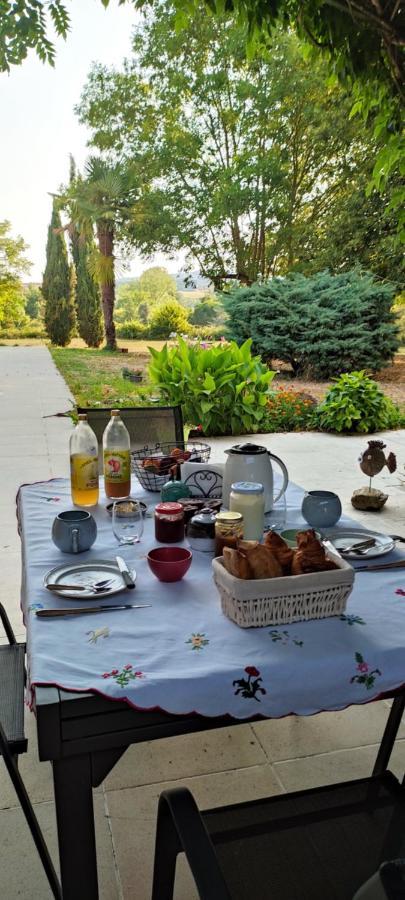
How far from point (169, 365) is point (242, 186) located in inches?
498

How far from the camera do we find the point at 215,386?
6.35 metres

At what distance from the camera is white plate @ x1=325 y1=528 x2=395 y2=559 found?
1.53 meters

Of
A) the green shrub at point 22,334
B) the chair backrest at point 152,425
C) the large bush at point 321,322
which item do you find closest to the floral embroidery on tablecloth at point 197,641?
the chair backrest at point 152,425

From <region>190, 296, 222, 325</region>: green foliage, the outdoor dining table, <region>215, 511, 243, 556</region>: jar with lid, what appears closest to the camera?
the outdoor dining table

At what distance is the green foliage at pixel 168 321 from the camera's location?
22.1m

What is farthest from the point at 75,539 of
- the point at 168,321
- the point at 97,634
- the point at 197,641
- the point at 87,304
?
the point at 87,304

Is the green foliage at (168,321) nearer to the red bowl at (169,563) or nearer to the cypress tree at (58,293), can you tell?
the cypress tree at (58,293)

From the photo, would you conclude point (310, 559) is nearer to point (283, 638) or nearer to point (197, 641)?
point (283, 638)

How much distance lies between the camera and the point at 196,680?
3.42 feet

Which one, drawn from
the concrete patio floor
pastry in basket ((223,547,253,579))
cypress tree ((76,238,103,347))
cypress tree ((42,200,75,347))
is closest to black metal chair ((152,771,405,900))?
pastry in basket ((223,547,253,579))

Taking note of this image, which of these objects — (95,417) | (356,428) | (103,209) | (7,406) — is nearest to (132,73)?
(103,209)

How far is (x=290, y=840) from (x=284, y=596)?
0.39m

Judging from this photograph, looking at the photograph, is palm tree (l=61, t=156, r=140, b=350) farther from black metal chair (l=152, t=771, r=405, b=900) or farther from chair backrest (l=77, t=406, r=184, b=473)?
black metal chair (l=152, t=771, r=405, b=900)

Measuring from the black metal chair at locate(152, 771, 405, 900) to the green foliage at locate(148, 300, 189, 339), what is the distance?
839 inches
